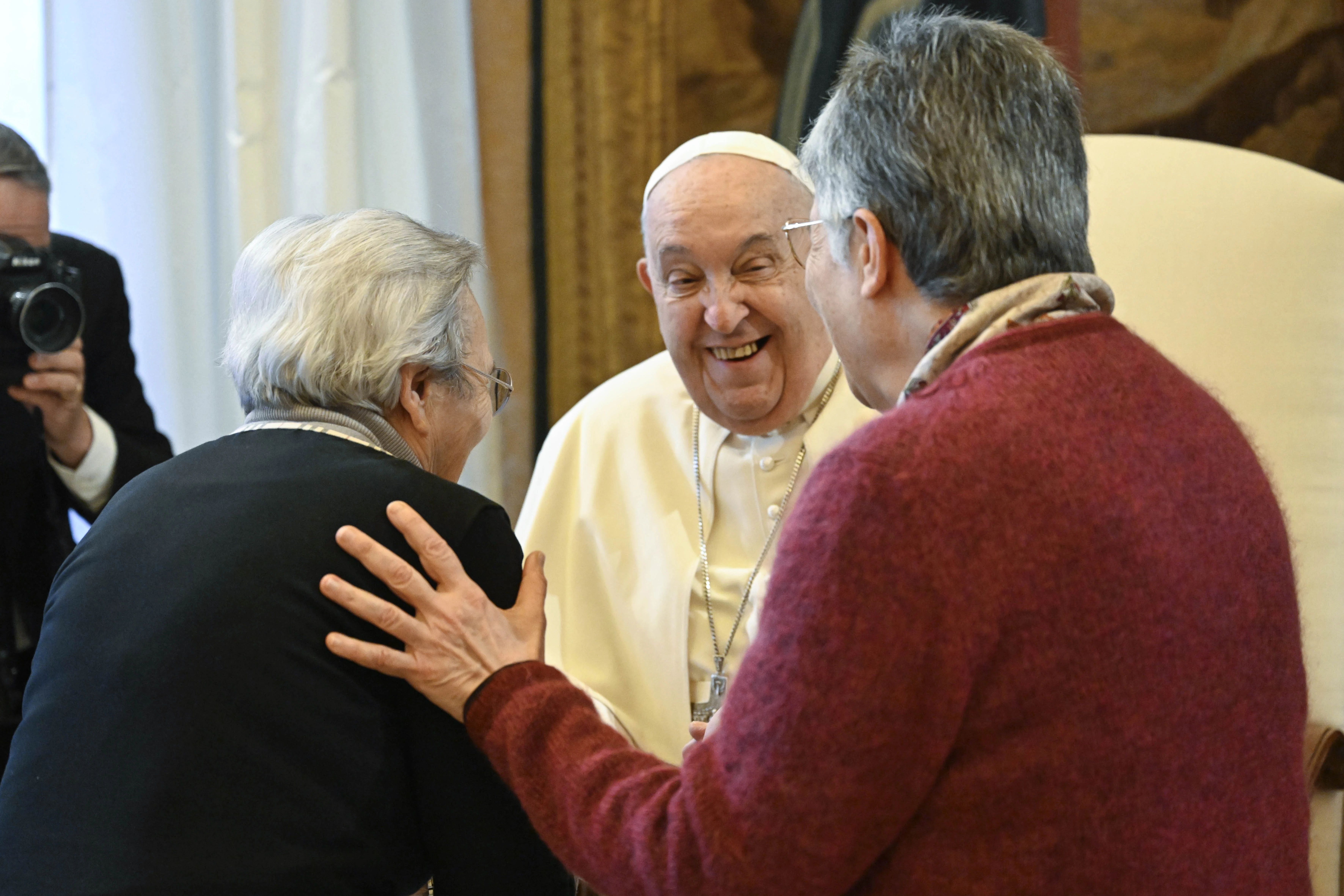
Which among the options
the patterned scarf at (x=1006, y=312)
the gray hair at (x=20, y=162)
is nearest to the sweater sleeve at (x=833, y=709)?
the patterned scarf at (x=1006, y=312)

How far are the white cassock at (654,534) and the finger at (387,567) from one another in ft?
2.88

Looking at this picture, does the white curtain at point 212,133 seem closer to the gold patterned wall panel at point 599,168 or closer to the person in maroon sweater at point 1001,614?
the gold patterned wall panel at point 599,168

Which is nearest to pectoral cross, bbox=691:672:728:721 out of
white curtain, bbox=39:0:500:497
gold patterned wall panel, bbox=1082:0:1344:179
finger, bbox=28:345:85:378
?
finger, bbox=28:345:85:378

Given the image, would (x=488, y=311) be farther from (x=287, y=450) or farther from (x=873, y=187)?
(x=873, y=187)

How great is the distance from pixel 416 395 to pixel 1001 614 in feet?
3.09

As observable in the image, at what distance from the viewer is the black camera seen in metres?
2.36

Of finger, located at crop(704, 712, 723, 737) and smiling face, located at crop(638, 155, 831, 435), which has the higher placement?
smiling face, located at crop(638, 155, 831, 435)

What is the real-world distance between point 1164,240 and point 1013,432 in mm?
1664

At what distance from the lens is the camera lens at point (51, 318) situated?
2.37 meters

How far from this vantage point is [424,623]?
153 cm

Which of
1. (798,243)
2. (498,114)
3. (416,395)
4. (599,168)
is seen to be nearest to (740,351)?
(798,243)

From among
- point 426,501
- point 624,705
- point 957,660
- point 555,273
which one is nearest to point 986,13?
point 555,273

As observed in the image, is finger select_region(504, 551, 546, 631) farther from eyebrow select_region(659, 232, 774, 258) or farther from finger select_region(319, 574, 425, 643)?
eyebrow select_region(659, 232, 774, 258)

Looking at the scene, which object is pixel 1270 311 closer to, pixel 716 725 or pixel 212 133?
pixel 716 725
